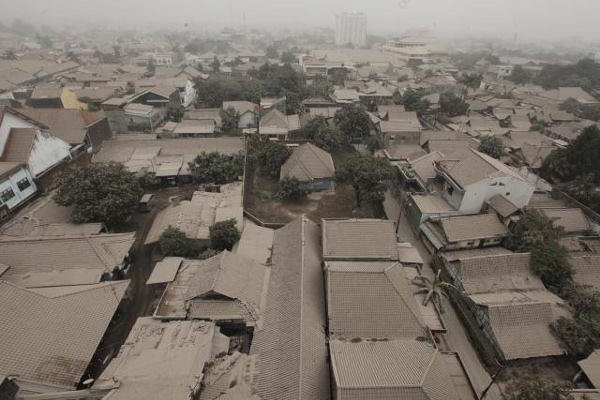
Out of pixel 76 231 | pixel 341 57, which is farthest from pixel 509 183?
pixel 341 57

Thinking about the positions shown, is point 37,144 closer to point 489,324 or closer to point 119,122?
point 119,122

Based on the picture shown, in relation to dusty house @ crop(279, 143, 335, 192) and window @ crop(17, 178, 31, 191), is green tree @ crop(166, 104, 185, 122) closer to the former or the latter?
window @ crop(17, 178, 31, 191)

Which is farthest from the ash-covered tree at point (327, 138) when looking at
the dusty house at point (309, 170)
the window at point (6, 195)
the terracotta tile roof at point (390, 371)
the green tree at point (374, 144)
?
the window at point (6, 195)

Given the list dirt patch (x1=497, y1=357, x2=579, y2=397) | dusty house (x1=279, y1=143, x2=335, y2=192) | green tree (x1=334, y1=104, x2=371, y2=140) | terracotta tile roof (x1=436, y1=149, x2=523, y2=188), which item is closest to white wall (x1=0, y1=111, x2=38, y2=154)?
dusty house (x1=279, y1=143, x2=335, y2=192)

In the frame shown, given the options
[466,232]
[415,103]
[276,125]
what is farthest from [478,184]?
[415,103]

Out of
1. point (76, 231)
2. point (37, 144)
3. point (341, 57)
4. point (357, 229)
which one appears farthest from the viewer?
point (341, 57)
